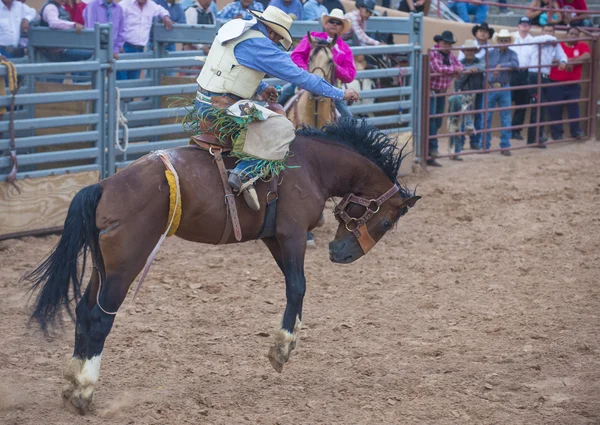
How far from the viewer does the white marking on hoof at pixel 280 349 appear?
501 cm

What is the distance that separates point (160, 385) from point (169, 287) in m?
1.97

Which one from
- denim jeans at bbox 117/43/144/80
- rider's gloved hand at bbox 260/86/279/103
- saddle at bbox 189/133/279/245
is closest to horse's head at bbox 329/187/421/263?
saddle at bbox 189/133/279/245

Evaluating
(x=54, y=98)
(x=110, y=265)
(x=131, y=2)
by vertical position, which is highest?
(x=131, y=2)

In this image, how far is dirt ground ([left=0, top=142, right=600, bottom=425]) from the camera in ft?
15.9

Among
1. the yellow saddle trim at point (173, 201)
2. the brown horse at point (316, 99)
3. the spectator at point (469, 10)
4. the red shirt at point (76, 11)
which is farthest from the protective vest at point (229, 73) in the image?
the spectator at point (469, 10)

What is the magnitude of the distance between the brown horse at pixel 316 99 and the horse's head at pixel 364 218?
9.10 feet

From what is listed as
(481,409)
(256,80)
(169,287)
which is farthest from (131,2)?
(481,409)

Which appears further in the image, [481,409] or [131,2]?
[131,2]

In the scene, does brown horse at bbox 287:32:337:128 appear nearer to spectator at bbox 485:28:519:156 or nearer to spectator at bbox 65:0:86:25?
spectator at bbox 65:0:86:25

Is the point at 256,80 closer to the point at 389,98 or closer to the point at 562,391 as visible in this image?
the point at 562,391

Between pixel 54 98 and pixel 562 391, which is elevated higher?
pixel 54 98

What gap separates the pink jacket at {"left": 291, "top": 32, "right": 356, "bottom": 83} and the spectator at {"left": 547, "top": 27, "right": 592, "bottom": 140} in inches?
235

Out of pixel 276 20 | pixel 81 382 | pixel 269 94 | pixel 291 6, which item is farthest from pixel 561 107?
pixel 81 382

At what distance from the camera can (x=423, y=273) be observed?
755 centimetres
